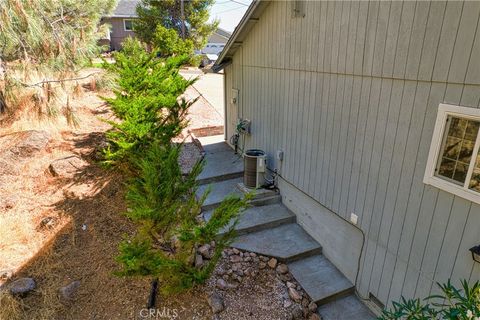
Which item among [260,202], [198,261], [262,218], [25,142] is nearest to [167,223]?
[198,261]

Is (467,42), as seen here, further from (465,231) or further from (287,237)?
(287,237)

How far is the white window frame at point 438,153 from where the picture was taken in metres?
3.05

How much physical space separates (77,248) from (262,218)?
3.47 metres

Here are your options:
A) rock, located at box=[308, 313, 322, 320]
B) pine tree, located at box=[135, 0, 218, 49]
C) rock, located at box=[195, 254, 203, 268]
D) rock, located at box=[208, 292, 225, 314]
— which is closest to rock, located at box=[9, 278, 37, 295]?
rock, located at box=[195, 254, 203, 268]

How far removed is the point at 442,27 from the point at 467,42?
0.33m

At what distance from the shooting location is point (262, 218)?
612 centimetres

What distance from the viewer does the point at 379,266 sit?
4402 mm

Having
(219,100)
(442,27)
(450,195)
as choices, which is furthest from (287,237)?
(219,100)

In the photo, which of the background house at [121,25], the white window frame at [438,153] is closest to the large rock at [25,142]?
the white window frame at [438,153]

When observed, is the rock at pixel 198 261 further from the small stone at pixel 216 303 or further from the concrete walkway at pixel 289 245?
the concrete walkway at pixel 289 245

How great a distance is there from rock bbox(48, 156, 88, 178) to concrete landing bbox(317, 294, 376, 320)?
20.6 feet

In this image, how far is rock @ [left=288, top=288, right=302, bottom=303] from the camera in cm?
465

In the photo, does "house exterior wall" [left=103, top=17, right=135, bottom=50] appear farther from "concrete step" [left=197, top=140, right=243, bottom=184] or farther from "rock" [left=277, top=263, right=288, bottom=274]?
"rock" [left=277, top=263, right=288, bottom=274]

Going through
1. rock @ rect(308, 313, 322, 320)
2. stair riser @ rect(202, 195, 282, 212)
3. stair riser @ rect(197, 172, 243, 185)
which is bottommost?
rock @ rect(308, 313, 322, 320)
